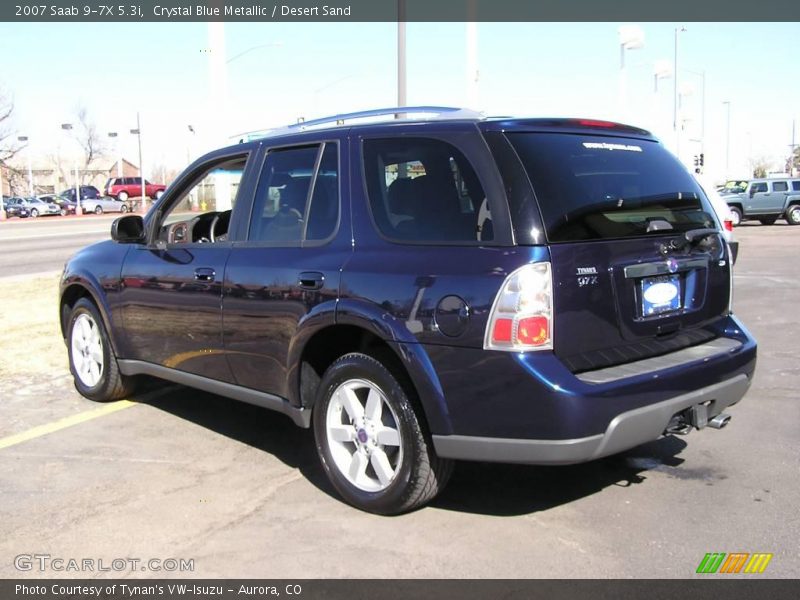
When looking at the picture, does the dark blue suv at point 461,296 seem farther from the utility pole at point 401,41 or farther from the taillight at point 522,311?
the utility pole at point 401,41

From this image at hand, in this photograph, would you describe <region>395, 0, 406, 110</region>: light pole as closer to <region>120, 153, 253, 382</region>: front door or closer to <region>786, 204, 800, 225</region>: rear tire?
<region>120, 153, 253, 382</region>: front door

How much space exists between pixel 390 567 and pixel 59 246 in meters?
20.7

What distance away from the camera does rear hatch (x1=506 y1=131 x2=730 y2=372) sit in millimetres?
3359

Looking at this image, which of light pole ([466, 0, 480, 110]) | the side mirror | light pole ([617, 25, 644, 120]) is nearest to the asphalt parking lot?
the side mirror

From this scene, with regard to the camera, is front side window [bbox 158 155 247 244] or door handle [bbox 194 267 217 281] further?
front side window [bbox 158 155 247 244]

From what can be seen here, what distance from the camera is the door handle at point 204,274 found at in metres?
4.62

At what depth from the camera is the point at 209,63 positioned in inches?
432

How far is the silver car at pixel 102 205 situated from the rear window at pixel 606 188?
57003mm

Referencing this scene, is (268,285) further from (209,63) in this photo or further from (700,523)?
(209,63)

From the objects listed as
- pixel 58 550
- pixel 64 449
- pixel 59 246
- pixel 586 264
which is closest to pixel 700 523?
pixel 586 264

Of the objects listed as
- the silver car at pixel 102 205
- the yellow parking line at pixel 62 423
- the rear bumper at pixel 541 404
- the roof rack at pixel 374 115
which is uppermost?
the roof rack at pixel 374 115

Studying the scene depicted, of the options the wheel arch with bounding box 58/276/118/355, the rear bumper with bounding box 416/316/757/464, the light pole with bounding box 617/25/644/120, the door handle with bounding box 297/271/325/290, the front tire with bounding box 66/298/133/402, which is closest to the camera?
the rear bumper with bounding box 416/316/757/464

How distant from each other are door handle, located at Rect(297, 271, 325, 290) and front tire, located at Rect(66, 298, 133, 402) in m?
2.34

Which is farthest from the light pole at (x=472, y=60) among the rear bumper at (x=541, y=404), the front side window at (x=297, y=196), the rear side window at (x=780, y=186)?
the rear side window at (x=780, y=186)
